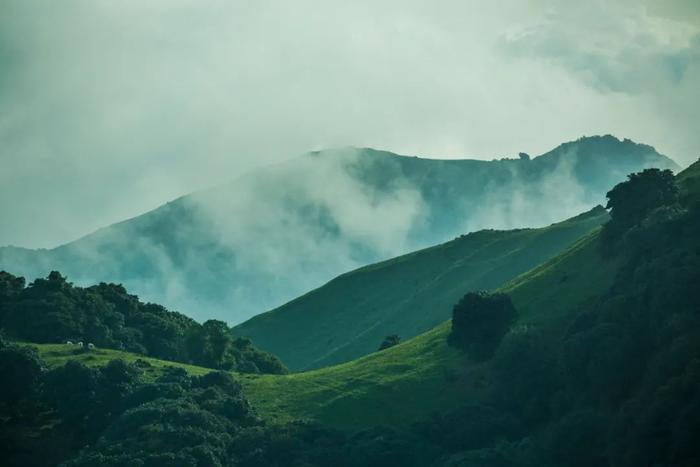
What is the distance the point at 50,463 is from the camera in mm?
113562

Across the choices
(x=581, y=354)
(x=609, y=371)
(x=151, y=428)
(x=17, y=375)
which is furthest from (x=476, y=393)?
(x=17, y=375)

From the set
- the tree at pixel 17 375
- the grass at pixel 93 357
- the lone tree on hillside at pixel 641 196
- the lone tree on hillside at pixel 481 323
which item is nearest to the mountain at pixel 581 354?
the lone tree on hillside at pixel 481 323

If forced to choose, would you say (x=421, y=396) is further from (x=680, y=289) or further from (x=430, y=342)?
(x=680, y=289)

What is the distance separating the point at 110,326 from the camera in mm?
162875

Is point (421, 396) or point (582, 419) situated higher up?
point (421, 396)

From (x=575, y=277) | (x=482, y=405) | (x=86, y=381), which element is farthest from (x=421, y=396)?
(x=86, y=381)

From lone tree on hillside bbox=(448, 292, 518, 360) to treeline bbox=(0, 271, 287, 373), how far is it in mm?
48896

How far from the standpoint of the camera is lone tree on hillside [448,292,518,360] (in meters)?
131

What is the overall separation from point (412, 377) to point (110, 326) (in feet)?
200

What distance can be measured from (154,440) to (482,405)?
134 ft

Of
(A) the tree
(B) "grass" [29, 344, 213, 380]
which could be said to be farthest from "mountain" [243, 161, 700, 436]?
(A) the tree

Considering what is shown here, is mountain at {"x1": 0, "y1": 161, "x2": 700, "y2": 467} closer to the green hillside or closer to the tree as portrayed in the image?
the tree

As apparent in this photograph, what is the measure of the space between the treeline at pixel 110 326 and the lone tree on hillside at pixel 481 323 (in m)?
48.9

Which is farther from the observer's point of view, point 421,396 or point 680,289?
point 421,396
